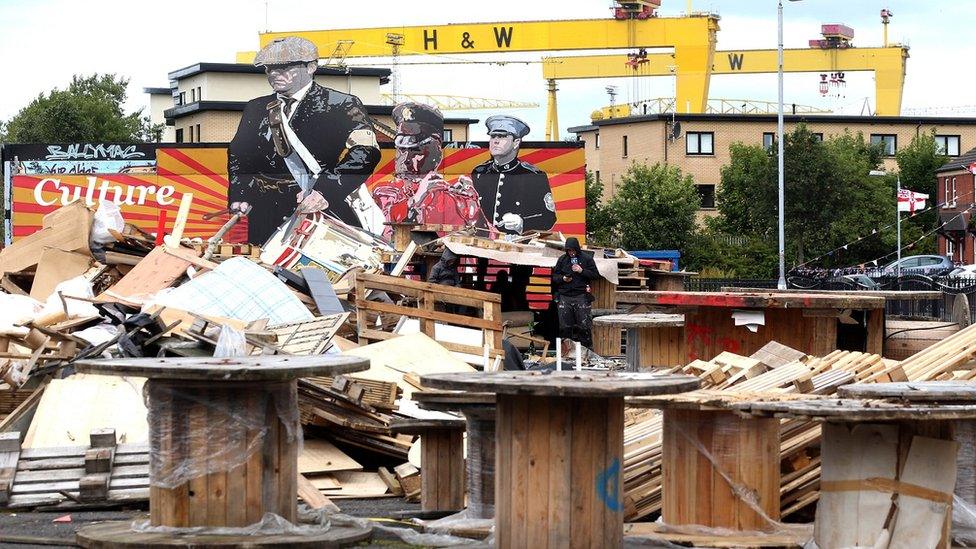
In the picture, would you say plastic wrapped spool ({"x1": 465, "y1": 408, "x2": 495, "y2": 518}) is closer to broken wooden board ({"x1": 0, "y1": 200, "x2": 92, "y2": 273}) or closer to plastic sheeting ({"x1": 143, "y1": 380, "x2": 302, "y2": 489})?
plastic sheeting ({"x1": 143, "y1": 380, "x2": 302, "y2": 489})

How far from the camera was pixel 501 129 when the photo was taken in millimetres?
43375

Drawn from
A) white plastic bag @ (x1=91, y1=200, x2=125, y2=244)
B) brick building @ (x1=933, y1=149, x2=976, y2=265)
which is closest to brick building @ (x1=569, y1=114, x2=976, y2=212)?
brick building @ (x1=933, y1=149, x2=976, y2=265)

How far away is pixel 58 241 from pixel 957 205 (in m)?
54.8

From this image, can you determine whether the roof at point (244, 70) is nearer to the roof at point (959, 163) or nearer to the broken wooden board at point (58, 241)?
the roof at point (959, 163)

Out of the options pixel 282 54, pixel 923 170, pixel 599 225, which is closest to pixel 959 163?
pixel 923 170

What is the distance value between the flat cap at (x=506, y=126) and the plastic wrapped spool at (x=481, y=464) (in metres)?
33.5

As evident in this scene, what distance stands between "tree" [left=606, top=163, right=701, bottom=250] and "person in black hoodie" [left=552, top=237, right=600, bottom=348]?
38565mm

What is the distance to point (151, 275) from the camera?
62.5 ft

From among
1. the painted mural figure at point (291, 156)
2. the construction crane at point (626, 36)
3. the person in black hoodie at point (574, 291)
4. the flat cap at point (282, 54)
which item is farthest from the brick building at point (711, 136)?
the person in black hoodie at point (574, 291)

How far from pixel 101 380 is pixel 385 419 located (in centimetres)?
234

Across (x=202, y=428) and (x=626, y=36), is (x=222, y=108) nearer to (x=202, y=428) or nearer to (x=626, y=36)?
(x=626, y=36)

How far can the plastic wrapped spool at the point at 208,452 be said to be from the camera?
8750 millimetres

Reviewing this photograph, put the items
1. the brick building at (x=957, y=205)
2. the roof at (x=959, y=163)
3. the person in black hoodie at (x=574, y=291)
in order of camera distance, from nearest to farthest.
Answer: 1. the person in black hoodie at (x=574, y=291)
2. the brick building at (x=957, y=205)
3. the roof at (x=959, y=163)

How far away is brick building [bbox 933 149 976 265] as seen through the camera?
6744 centimetres
